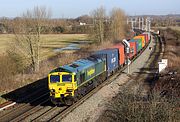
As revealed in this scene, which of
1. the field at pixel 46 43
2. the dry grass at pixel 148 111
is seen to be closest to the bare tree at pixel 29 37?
the field at pixel 46 43

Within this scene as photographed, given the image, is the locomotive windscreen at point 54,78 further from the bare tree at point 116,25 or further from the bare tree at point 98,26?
the bare tree at point 116,25

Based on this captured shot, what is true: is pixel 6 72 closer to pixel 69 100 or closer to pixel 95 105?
pixel 69 100

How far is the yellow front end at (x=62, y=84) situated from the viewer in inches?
845

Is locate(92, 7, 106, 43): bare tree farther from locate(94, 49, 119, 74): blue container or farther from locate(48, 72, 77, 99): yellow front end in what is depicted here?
locate(48, 72, 77, 99): yellow front end

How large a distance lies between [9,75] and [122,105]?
19.5m

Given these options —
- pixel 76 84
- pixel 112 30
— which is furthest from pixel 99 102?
pixel 112 30

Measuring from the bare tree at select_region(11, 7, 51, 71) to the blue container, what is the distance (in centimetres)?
994

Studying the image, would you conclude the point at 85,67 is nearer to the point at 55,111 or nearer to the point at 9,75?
the point at 55,111

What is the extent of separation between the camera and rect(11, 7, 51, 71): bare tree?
40.1 m

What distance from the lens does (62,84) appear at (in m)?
21.6

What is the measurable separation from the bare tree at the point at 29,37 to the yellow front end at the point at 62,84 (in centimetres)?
1789

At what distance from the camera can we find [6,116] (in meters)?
20.5

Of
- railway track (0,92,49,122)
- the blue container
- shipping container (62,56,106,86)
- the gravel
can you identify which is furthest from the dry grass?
the blue container

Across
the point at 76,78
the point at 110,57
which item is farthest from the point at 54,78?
the point at 110,57
